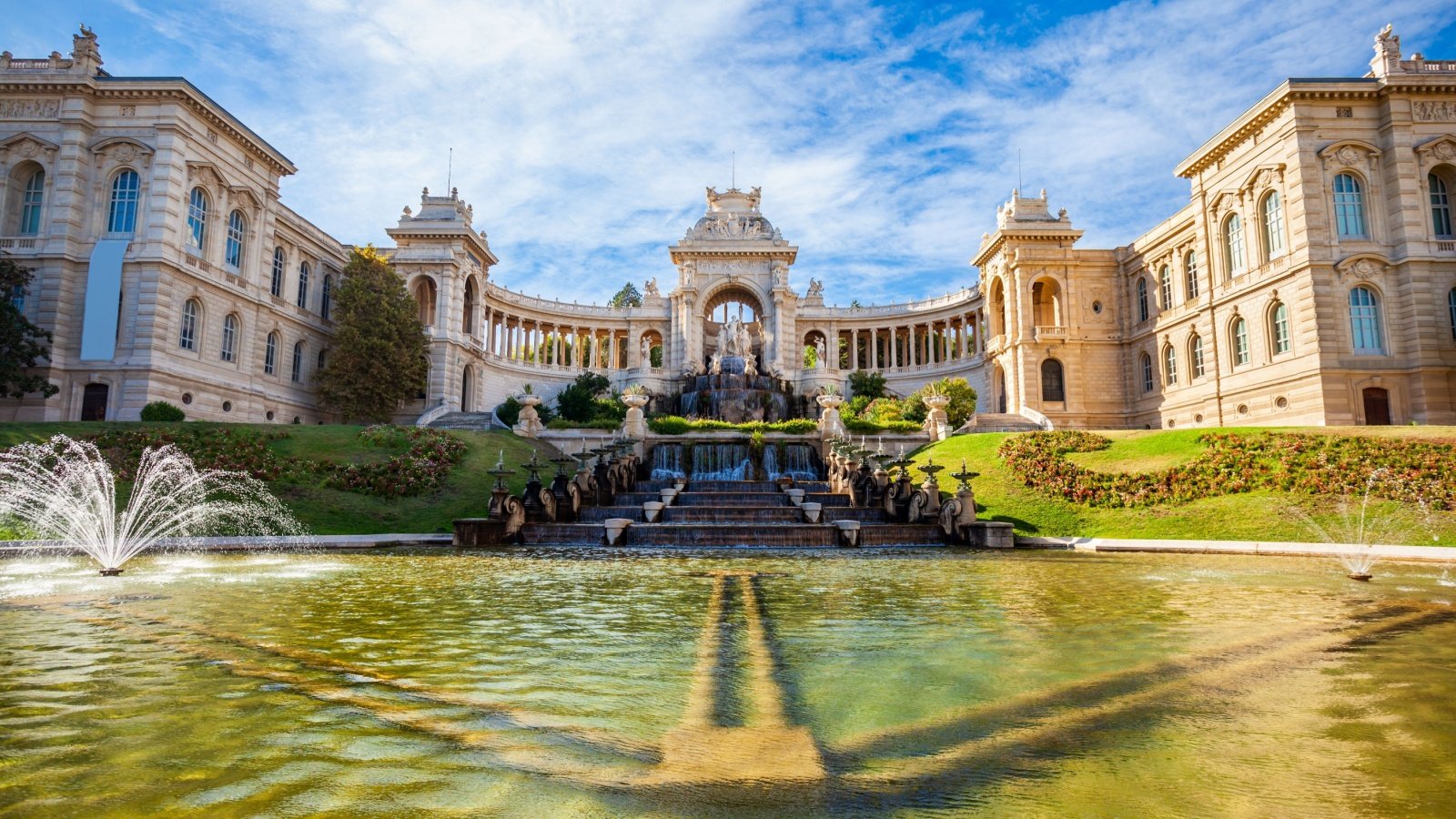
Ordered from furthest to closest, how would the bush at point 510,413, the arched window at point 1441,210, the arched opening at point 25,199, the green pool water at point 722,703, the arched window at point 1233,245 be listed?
the bush at point 510,413, the arched window at point 1233,245, the arched opening at point 25,199, the arched window at point 1441,210, the green pool water at point 722,703

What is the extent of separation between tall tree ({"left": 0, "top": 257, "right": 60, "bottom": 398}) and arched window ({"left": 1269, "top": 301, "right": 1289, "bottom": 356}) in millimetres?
54464

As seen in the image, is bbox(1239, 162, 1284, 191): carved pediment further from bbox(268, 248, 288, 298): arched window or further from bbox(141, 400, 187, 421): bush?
bbox(268, 248, 288, 298): arched window

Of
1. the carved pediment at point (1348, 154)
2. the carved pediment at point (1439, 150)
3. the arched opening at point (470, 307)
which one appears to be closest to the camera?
the carved pediment at point (1439, 150)

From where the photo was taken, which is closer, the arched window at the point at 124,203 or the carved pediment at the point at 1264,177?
the arched window at the point at 124,203

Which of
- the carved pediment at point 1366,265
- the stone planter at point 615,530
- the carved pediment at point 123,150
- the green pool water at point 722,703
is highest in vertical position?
the carved pediment at point 123,150

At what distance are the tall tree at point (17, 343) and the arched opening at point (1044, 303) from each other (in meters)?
54.2

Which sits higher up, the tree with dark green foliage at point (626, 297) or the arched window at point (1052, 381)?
the tree with dark green foliage at point (626, 297)

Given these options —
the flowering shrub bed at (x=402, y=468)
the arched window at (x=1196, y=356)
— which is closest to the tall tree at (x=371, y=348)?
the flowering shrub bed at (x=402, y=468)

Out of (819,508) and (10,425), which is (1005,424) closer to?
(819,508)

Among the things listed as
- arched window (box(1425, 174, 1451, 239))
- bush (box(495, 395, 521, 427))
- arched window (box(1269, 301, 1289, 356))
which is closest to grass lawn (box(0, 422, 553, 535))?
bush (box(495, 395, 521, 427))

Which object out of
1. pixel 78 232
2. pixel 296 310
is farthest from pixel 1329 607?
pixel 296 310

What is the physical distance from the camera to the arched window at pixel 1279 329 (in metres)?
34.3

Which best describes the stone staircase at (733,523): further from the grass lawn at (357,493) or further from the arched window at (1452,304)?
the arched window at (1452,304)

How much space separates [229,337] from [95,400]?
268 inches
